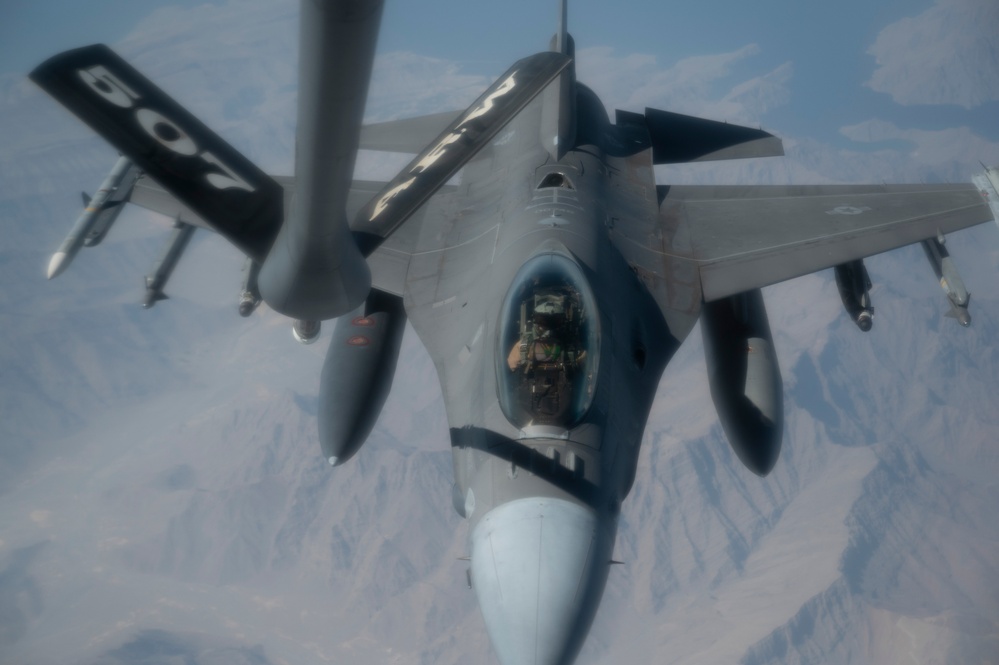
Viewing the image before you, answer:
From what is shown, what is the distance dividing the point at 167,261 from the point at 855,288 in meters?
14.8

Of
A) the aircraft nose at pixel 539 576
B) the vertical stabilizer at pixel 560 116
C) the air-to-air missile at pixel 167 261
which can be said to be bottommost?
the air-to-air missile at pixel 167 261

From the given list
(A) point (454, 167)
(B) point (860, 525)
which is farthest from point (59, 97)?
(B) point (860, 525)

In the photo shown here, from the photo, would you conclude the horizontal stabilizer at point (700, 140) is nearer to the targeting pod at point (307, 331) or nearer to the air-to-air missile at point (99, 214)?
the targeting pod at point (307, 331)

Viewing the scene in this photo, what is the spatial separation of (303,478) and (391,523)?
64.7 feet

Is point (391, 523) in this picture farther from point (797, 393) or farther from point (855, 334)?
point (855, 334)

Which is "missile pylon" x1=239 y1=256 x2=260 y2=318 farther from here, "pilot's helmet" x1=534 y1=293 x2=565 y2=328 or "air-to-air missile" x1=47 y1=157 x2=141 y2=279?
"pilot's helmet" x1=534 y1=293 x2=565 y2=328

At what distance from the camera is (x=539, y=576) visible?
6.77 metres

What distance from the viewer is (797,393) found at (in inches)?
5138

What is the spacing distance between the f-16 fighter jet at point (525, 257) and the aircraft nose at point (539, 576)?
24 millimetres

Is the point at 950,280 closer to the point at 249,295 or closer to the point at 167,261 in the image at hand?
the point at 249,295

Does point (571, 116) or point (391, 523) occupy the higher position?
point (571, 116)

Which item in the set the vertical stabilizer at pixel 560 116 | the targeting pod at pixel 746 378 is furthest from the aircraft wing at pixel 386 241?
the targeting pod at pixel 746 378

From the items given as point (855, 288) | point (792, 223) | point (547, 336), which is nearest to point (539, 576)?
point (547, 336)

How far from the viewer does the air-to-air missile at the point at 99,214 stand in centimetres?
1267
